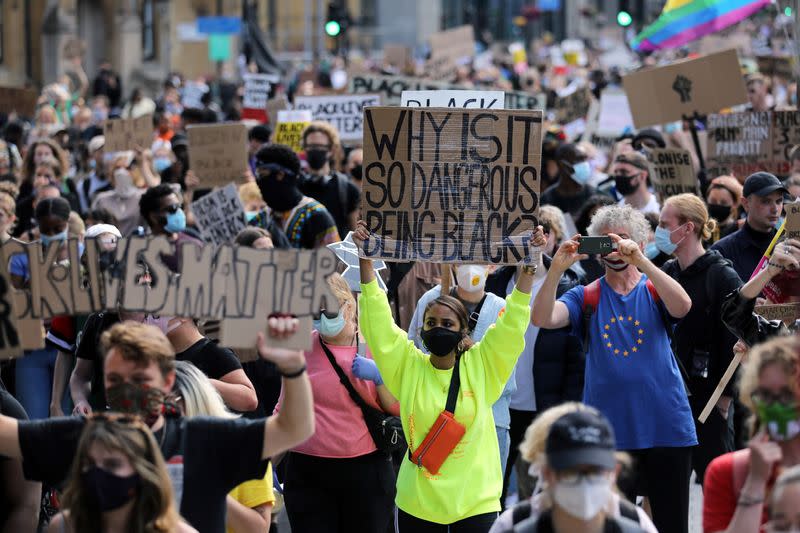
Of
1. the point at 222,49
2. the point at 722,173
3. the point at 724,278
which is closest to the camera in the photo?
the point at 724,278

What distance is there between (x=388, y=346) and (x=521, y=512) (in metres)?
2.02

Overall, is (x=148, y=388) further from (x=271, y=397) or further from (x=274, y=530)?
(x=271, y=397)

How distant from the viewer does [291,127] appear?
14250mm

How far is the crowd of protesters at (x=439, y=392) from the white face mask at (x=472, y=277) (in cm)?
1

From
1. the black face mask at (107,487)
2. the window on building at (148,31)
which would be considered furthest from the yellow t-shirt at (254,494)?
the window on building at (148,31)

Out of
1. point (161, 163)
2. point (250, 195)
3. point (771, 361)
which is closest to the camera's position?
point (771, 361)

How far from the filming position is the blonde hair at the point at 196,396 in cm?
530

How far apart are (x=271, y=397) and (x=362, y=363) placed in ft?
5.05

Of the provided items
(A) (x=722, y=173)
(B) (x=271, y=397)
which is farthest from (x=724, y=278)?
(A) (x=722, y=173)

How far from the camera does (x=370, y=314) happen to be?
21.9 feet

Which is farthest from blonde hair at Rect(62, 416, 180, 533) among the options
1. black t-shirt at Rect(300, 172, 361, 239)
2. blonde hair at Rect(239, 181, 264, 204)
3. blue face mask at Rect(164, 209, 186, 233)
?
blonde hair at Rect(239, 181, 264, 204)

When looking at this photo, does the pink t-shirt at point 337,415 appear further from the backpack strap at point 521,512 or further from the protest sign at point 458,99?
the backpack strap at point 521,512

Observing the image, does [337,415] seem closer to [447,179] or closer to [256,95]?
[447,179]

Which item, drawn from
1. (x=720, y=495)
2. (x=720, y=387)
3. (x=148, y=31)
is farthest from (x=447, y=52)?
(x=148, y=31)
